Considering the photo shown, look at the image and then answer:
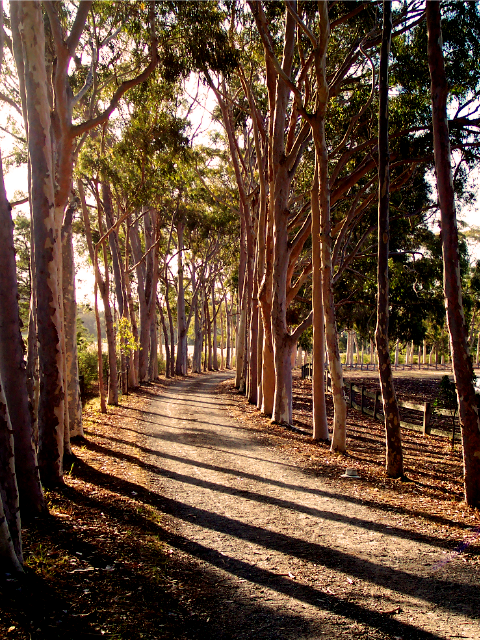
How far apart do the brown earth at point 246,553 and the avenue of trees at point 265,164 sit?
578 mm

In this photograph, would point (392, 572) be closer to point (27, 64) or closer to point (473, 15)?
point (27, 64)

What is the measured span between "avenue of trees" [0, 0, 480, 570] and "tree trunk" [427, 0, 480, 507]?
0.02m

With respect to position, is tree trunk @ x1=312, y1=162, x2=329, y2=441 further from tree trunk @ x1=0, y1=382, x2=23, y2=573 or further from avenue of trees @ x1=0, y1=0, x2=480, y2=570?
tree trunk @ x1=0, y1=382, x2=23, y2=573

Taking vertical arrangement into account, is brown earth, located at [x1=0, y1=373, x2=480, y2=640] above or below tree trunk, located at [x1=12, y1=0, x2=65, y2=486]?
below

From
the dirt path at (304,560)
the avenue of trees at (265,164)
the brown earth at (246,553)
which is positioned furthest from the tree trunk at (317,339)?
the dirt path at (304,560)

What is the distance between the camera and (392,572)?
4789 millimetres

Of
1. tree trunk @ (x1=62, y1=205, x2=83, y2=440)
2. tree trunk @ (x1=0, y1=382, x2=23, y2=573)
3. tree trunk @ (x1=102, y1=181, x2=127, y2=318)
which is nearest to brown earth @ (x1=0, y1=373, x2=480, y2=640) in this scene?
tree trunk @ (x1=0, y1=382, x2=23, y2=573)

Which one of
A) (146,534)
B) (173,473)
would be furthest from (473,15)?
(146,534)

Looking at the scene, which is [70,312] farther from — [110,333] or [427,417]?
[427,417]

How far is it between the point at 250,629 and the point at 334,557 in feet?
5.34

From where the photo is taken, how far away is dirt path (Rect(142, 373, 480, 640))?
385 cm

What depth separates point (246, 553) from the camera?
5.20 metres

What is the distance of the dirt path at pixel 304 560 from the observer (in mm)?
3852

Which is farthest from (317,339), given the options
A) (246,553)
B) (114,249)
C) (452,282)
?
(114,249)
